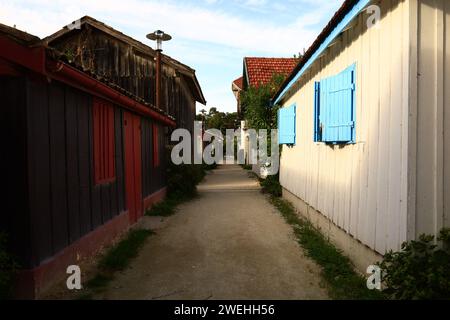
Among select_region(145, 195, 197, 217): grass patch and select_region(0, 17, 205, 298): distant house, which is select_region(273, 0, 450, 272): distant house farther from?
select_region(145, 195, 197, 217): grass patch

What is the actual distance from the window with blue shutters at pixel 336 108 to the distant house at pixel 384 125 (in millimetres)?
14

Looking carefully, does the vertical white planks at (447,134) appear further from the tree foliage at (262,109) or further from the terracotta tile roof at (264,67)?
the terracotta tile roof at (264,67)

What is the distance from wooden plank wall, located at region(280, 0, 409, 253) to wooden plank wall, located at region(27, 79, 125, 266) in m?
3.57

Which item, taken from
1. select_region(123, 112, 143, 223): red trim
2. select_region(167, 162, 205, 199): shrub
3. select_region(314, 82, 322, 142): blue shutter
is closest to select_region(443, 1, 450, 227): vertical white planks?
select_region(314, 82, 322, 142): blue shutter

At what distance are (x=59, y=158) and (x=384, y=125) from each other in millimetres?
3645

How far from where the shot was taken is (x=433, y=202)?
361 centimetres

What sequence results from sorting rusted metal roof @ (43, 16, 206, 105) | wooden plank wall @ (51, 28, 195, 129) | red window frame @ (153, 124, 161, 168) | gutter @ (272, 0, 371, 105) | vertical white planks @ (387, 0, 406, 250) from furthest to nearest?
wooden plank wall @ (51, 28, 195, 129)
rusted metal roof @ (43, 16, 206, 105)
red window frame @ (153, 124, 161, 168)
gutter @ (272, 0, 371, 105)
vertical white planks @ (387, 0, 406, 250)

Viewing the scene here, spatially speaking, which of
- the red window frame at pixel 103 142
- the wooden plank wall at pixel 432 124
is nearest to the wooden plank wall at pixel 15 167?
the red window frame at pixel 103 142

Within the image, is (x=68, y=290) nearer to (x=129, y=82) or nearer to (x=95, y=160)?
(x=95, y=160)

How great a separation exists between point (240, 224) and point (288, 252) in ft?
7.01

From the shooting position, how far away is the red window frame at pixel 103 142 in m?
5.79

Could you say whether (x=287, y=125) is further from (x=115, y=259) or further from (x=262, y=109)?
(x=115, y=259)

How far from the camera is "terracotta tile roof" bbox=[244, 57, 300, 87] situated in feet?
64.5
